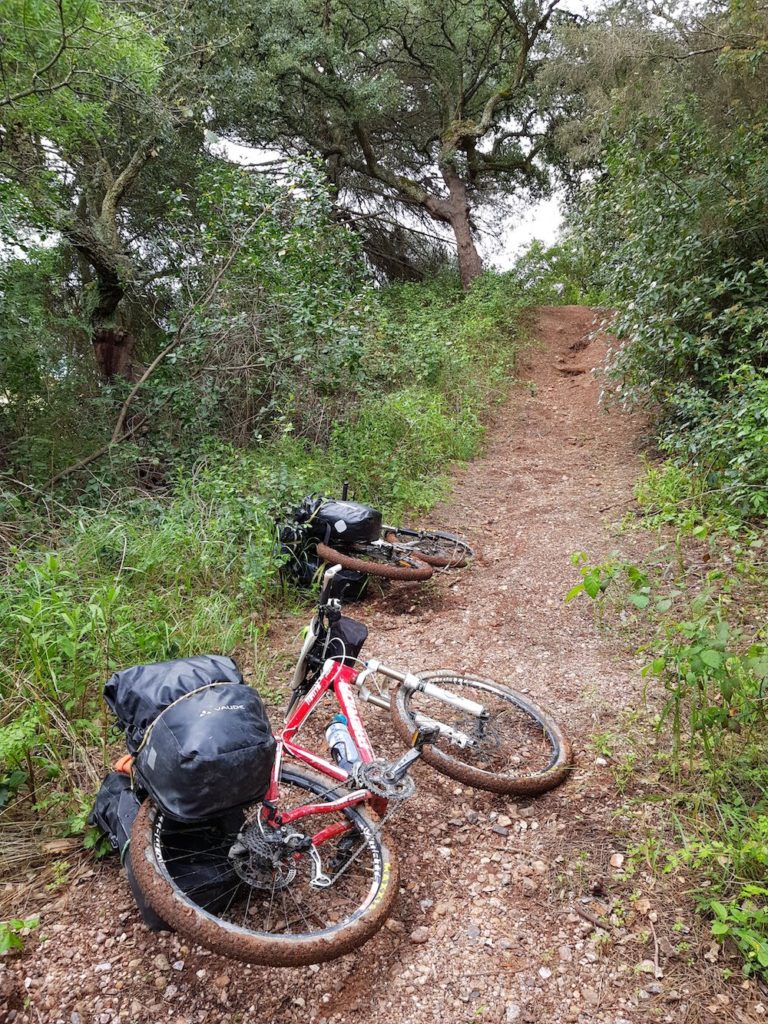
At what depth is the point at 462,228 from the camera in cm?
1500

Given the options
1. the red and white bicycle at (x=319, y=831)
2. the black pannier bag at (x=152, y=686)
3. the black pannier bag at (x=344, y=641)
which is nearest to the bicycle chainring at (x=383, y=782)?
the red and white bicycle at (x=319, y=831)

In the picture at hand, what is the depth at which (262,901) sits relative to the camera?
85.4 inches

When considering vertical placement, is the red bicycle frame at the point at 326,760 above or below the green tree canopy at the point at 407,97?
below

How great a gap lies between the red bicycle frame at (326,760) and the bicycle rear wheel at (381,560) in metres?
1.74

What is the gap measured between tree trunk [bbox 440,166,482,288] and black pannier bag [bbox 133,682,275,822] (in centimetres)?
1458

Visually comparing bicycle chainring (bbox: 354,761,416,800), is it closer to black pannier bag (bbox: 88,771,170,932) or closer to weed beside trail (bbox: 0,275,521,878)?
black pannier bag (bbox: 88,771,170,932)

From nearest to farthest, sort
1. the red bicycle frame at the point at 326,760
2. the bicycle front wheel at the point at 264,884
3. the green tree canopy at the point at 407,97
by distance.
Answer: the bicycle front wheel at the point at 264,884, the red bicycle frame at the point at 326,760, the green tree canopy at the point at 407,97

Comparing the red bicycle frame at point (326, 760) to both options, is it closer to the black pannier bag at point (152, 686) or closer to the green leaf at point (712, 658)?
the black pannier bag at point (152, 686)

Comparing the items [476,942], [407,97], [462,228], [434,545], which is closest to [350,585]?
[434,545]

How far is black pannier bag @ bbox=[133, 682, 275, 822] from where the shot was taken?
5.87 ft

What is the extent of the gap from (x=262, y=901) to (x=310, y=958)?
0.48 meters

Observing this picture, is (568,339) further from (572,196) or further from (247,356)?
(247,356)

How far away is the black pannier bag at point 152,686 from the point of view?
2.05 meters

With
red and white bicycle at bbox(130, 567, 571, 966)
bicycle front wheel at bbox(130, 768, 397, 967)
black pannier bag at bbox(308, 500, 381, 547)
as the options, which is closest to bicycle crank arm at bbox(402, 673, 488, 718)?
red and white bicycle at bbox(130, 567, 571, 966)
